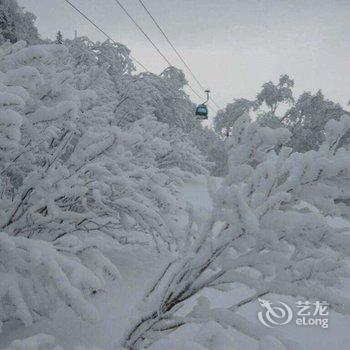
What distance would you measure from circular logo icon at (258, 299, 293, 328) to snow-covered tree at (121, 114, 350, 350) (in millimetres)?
1874

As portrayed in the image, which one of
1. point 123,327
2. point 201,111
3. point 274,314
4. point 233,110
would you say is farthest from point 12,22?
point 233,110

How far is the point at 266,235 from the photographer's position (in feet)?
4.54

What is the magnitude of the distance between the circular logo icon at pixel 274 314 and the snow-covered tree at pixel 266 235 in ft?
6.15

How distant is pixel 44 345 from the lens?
5.19ft

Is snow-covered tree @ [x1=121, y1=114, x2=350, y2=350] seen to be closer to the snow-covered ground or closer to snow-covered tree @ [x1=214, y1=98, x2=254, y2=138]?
the snow-covered ground

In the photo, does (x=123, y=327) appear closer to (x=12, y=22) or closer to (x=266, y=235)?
(x=266, y=235)

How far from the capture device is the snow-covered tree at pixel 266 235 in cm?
135

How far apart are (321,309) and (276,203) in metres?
2.45

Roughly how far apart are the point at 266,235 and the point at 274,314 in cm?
233

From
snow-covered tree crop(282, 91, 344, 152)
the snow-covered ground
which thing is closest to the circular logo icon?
the snow-covered ground

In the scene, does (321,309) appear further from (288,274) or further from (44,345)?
(44,345)

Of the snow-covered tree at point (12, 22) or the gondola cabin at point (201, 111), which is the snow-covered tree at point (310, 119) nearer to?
the gondola cabin at point (201, 111)

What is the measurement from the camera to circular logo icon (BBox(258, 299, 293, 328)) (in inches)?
128

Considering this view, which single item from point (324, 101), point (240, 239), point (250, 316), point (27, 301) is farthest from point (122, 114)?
point (324, 101)
